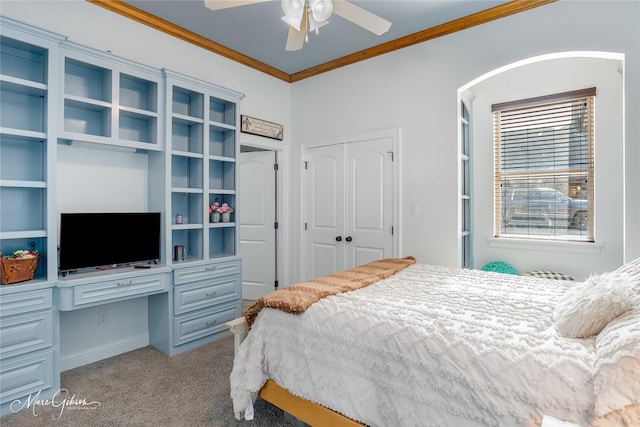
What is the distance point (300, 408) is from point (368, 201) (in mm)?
2515

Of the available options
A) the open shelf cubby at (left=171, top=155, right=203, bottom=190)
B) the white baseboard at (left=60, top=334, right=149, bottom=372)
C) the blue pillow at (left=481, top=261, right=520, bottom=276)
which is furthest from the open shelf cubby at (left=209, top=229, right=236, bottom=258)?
the blue pillow at (left=481, top=261, right=520, bottom=276)

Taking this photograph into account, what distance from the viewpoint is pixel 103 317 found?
9.73 ft

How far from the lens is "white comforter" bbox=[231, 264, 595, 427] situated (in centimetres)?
121

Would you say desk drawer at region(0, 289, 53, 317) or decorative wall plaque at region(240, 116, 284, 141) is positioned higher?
decorative wall plaque at region(240, 116, 284, 141)

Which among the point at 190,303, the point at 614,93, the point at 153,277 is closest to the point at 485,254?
the point at 614,93

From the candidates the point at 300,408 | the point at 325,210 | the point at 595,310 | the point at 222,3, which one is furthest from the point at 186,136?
the point at 595,310

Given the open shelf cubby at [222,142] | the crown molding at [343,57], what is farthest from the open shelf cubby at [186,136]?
the crown molding at [343,57]

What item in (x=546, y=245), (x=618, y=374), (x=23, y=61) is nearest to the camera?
(x=618, y=374)

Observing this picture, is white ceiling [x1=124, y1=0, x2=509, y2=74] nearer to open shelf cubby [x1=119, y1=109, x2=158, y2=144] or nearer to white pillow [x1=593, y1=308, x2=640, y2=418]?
open shelf cubby [x1=119, y1=109, x2=158, y2=144]

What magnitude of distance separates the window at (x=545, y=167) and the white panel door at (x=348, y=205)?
1.39 metres

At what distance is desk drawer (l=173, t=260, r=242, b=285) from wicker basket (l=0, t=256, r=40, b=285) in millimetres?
989

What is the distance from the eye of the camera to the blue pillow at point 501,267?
3.71 meters

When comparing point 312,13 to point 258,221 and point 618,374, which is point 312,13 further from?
point 258,221

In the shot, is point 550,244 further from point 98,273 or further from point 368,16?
point 98,273
